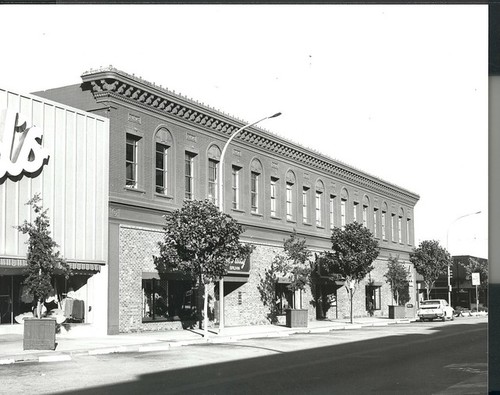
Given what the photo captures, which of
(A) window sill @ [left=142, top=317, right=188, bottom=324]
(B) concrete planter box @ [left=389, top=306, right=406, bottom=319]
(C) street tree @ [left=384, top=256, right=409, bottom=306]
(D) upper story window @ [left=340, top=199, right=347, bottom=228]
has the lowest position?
(B) concrete planter box @ [left=389, top=306, right=406, bottom=319]

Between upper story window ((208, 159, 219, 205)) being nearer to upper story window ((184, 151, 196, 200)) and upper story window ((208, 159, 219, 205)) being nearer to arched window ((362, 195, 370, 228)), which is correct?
upper story window ((184, 151, 196, 200))

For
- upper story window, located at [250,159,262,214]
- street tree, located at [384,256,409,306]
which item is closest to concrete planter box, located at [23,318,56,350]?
upper story window, located at [250,159,262,214]

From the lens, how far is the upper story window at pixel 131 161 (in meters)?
27.6

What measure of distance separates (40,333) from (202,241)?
770 centimetres

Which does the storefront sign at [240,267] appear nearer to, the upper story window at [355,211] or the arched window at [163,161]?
the arched window at [163,161]

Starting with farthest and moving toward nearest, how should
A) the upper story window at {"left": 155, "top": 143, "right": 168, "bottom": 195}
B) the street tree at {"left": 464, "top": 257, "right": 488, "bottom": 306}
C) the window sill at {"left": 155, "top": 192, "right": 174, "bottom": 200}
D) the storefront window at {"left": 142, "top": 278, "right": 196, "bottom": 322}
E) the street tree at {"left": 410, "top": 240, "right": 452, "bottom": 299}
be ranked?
the street tree at {"left": 464, "top": 257, "right": 488, "bottom": 306}
the street tree at {"left": 410, "top": 240, "right": 452, "bottom": 299}
the upper story window at {"left": 155, "top": 143, "right": 168, "bottom": 195}
the window sill at {"left": 155, "top": 192, "right": 174, "bottom": 200}
the storefront window at {"left": 142, "top": 278, "right": 196, "bottom": 322}

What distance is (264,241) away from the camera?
37.0 metres

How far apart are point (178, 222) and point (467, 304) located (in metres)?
59.0

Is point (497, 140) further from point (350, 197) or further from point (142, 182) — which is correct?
point (350, 197)

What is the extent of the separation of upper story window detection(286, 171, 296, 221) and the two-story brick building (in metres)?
0.06

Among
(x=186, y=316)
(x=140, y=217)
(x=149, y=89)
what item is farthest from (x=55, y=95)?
(x=186, y=316)

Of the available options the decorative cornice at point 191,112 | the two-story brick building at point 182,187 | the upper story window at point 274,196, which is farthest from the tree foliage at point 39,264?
the upper story window at point 274,196

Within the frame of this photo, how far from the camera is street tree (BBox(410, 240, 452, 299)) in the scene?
5641 cm

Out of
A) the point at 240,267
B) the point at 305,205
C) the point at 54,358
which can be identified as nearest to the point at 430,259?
the point at 305,205
